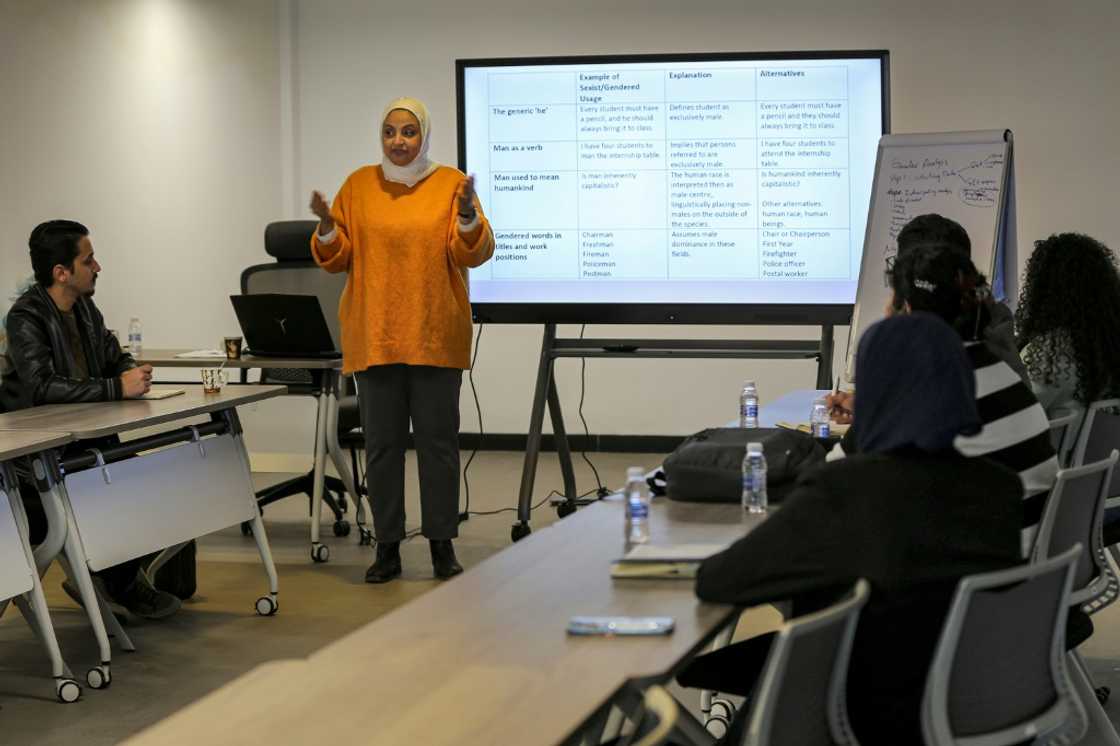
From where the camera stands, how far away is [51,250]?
461cm

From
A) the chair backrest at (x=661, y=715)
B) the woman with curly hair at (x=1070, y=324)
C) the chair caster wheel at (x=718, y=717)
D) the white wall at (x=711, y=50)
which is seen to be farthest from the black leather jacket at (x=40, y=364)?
the white wall at (x=711, y=50)

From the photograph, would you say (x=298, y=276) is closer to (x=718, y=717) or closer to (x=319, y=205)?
(x=319, y=205)

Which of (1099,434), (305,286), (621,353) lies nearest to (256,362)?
(305,286)

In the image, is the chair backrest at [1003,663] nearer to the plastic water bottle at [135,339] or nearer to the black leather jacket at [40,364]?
the black leather jacket at [40,364]

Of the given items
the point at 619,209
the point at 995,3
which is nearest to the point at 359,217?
the point at 619,209

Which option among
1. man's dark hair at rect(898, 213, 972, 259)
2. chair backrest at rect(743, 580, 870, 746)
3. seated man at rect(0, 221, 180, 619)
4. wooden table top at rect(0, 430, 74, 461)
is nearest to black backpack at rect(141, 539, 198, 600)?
seated man at rect(0, 221, 180, 619)

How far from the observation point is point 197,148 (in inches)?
341

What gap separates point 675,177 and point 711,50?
2445 mm

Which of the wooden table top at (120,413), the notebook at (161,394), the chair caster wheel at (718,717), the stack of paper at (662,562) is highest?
the notebook at (161,394)

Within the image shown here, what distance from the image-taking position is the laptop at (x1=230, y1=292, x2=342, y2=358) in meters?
5.65

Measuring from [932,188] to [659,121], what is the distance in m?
1.42

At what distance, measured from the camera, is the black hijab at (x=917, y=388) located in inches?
80.7

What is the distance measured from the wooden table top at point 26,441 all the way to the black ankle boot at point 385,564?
1694 mm

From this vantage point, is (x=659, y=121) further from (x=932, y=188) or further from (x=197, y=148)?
(x=197, y=148)
